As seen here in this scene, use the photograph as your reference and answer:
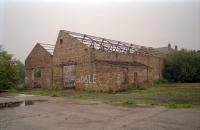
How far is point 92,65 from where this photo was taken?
82.9 feet

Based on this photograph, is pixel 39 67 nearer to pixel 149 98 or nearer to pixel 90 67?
pixel 90 67

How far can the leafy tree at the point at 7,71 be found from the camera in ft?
95.6

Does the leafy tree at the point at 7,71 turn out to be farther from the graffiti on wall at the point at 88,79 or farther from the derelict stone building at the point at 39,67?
the graffiti on wall at the point at 88,79

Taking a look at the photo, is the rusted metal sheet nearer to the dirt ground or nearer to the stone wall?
the stone wall

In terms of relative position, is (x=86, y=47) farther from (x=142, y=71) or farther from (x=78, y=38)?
(x=142, y=71)

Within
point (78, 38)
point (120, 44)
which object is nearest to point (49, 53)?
point (78, 38)

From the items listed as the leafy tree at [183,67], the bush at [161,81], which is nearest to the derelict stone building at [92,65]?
the bush at [161,81]

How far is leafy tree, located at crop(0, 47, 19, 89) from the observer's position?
29.1m

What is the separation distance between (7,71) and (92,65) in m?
11.0

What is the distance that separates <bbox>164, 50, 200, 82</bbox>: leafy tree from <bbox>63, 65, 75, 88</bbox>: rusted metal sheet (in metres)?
17.8

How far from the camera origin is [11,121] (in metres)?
9.78

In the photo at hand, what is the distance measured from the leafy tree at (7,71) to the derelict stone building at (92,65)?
15.1 feet

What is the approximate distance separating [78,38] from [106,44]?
3960 mm

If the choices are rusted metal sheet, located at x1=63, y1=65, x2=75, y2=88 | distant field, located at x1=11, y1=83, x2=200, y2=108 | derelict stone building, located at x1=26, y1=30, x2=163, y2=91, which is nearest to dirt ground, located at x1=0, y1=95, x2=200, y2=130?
distant field, located at x1=11, y1=83, x2=200, y2=108
